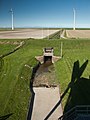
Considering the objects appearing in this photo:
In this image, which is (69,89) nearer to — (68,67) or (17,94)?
(17,94)

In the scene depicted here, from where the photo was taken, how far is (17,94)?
2170 centimetres

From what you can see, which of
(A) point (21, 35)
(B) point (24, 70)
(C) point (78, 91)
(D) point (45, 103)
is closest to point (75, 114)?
(D) point (45, 103)

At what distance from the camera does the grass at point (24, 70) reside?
1929cm

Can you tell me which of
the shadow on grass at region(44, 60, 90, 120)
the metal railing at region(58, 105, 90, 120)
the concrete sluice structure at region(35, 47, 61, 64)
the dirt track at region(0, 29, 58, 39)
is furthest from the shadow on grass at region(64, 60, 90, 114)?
the dirt track at region(0, 29, 58, 39)

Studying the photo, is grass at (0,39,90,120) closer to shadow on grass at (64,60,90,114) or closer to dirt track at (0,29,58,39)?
shadow on grass at (64,60,90,114)

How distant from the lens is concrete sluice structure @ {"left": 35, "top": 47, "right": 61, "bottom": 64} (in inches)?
1409

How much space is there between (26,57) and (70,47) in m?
8.92

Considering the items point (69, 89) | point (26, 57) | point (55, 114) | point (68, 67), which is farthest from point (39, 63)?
point (55, 114)

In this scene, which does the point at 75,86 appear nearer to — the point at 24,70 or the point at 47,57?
the point at 24,70

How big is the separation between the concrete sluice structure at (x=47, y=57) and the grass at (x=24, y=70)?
71cm

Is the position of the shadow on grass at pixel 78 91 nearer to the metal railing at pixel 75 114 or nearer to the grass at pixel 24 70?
the grass at pixel 24 70

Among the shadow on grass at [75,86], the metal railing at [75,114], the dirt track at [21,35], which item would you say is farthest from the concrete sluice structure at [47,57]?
the metal railing at [75,114]

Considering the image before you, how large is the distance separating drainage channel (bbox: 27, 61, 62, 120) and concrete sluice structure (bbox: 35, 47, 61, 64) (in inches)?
152

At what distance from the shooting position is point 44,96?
21.3 meters
